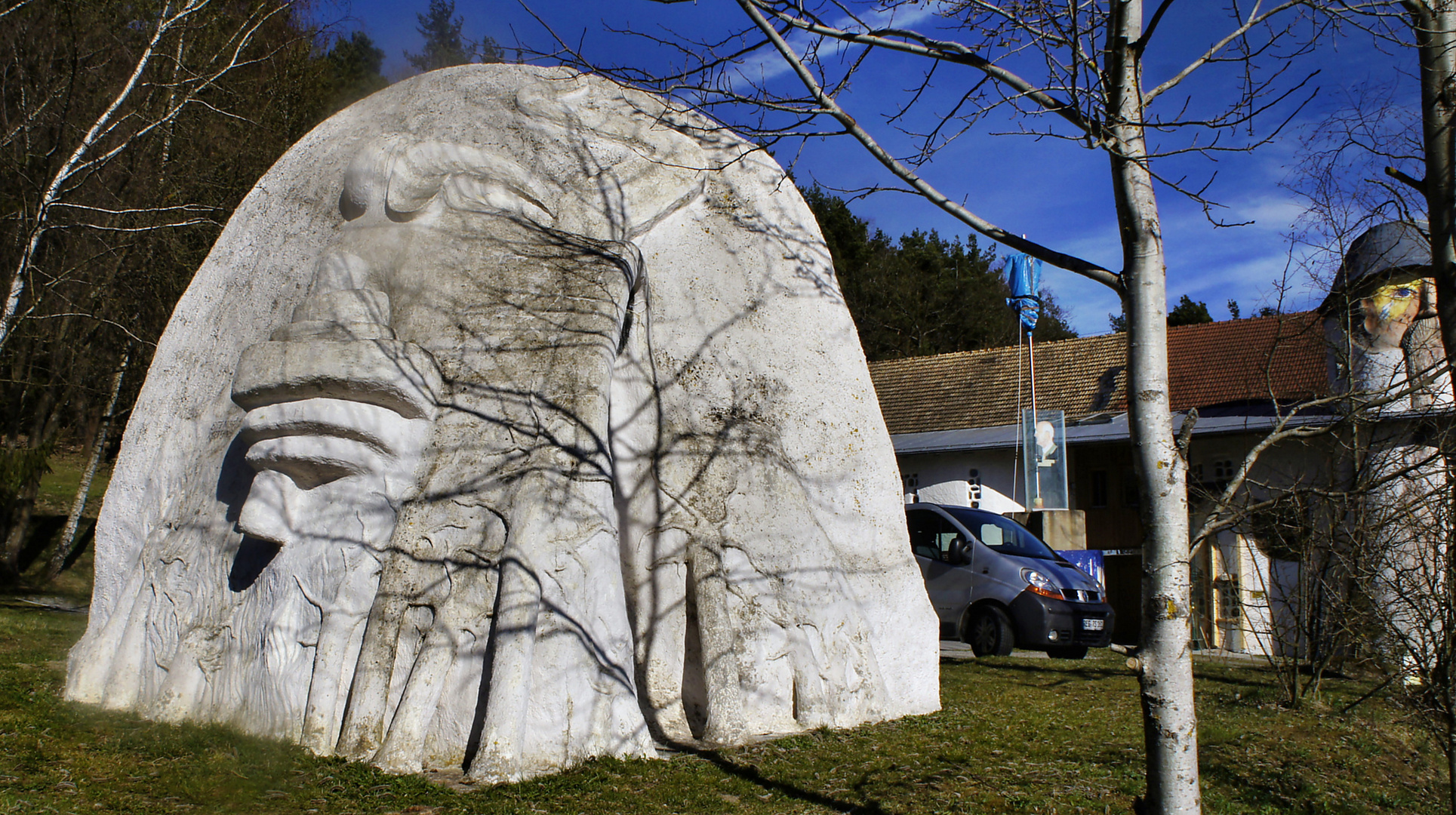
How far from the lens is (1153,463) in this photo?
3236 mm

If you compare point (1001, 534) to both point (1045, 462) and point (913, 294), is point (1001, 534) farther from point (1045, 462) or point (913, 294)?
point (913, 294)

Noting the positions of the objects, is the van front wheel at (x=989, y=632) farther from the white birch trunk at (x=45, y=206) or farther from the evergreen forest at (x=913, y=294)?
the evergreen forest at (x=913, y=294)

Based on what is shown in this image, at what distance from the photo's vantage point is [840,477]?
22.0 feet

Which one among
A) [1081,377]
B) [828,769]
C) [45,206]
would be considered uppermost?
[1081,377]

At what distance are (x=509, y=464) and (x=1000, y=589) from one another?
7.36 meters

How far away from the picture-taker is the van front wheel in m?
10.8

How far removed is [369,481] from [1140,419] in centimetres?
363

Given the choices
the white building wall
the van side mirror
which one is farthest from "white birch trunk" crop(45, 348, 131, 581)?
the white building wall

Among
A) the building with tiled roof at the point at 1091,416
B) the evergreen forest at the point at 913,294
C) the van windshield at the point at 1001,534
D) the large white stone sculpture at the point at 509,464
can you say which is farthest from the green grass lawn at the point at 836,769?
the evergreen forest at the point at 913,294

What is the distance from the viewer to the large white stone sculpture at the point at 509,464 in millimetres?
4641

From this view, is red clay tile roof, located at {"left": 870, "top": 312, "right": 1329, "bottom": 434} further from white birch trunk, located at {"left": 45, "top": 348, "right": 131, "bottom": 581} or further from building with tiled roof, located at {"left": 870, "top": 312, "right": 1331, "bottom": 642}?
white birch trunk, located at {"left": 45, "top": 348, "right": 131, "bottom": 581}

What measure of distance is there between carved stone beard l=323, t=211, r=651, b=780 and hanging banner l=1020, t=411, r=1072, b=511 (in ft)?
38.5

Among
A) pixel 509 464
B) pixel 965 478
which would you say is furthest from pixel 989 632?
pixel 965 478

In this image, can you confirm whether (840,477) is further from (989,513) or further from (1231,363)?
(1231,363)
